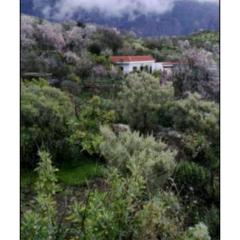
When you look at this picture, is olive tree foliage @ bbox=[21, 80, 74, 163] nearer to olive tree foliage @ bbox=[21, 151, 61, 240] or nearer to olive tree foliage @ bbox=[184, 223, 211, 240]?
olive tree foliage @ bbox=[21, 151, 61, 240]

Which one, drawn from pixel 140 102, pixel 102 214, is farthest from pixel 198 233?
pixel 140 102

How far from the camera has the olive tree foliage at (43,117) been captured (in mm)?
3715

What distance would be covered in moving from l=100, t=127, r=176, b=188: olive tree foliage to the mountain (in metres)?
0.56

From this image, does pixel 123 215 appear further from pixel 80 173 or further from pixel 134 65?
pixel 134 65

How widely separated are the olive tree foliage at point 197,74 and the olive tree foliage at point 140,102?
0.12 metres

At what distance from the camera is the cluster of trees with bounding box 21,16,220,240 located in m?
3.71

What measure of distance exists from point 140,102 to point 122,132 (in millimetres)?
183

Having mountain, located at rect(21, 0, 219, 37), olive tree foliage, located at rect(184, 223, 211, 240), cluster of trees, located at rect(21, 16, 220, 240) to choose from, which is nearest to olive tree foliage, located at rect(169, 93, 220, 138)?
cluster of trees, located at rect(21, 16, 220, 240)

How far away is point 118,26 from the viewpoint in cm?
392

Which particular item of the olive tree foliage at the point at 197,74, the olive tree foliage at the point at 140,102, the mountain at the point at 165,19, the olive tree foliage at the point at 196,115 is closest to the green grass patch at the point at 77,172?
the olive tree foliage at the point at 140,102

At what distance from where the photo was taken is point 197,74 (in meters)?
3.93
